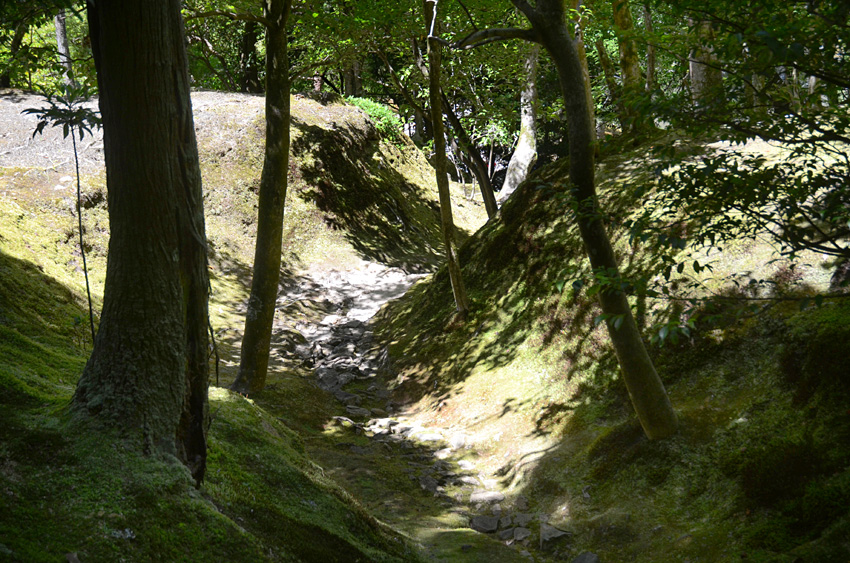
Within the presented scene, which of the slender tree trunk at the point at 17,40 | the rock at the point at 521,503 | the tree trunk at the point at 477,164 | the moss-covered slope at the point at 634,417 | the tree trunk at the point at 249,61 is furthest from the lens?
the tree trunk at the point at 249,61

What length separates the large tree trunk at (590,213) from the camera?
5.22 metres

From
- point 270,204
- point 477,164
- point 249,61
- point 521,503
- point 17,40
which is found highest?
point 249,61

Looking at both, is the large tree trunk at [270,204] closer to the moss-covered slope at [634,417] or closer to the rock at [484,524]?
the moss-covered slope at [634,417]

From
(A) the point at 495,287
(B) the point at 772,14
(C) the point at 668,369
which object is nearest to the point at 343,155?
(A) the point at 495,287

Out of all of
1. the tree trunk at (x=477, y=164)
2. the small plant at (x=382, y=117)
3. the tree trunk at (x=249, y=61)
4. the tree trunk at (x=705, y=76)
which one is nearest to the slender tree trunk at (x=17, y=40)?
the tree trunk at (x=705, y=76)

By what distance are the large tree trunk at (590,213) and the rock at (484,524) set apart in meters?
1.88

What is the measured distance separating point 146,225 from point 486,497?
5.10 metres

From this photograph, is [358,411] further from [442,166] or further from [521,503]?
[442,166]

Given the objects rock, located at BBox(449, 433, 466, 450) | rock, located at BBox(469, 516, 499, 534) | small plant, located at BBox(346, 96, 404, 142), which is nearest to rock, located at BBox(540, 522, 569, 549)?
rock, located at BBox(469, 516, 499, 534)

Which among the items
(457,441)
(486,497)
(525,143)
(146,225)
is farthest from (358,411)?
(525,143)

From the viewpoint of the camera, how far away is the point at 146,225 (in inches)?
124

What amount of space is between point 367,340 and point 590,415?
680 cm

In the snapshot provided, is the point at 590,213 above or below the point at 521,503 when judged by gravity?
above

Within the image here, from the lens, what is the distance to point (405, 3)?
11633mm
